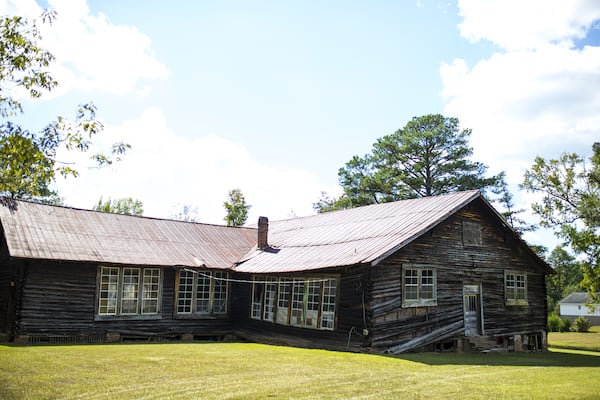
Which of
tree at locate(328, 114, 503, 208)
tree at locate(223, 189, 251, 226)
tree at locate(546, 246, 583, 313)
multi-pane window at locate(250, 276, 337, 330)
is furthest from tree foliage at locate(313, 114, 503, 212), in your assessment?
tree at locate(546, 246, 583, 313)

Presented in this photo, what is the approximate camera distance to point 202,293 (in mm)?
23516

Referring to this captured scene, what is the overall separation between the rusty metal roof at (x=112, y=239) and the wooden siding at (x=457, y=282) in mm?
8015

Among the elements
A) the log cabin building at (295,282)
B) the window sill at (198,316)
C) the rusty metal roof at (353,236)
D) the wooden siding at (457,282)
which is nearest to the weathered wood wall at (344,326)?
the log cabin building at (295,282)

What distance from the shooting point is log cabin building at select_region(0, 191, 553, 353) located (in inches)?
748

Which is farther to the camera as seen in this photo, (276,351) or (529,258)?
(529,258)

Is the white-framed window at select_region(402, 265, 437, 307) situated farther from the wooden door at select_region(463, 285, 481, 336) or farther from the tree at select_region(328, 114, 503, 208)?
the tree at select_region(328, 114, 503, 208)

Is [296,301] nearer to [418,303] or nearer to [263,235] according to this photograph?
[418,303]

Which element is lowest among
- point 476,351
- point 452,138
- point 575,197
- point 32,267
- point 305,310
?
point 476,351

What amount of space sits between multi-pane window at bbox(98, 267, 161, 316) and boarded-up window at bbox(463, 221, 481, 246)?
12.5 m

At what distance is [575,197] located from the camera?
35.7 m

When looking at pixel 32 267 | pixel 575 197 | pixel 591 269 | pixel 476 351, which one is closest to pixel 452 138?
pixel 575 197

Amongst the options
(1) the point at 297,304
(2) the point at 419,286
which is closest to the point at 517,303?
(2) the point at 419,286

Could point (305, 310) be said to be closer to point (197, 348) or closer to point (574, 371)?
point (197, 348)

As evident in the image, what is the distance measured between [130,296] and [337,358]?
9.56 meters
